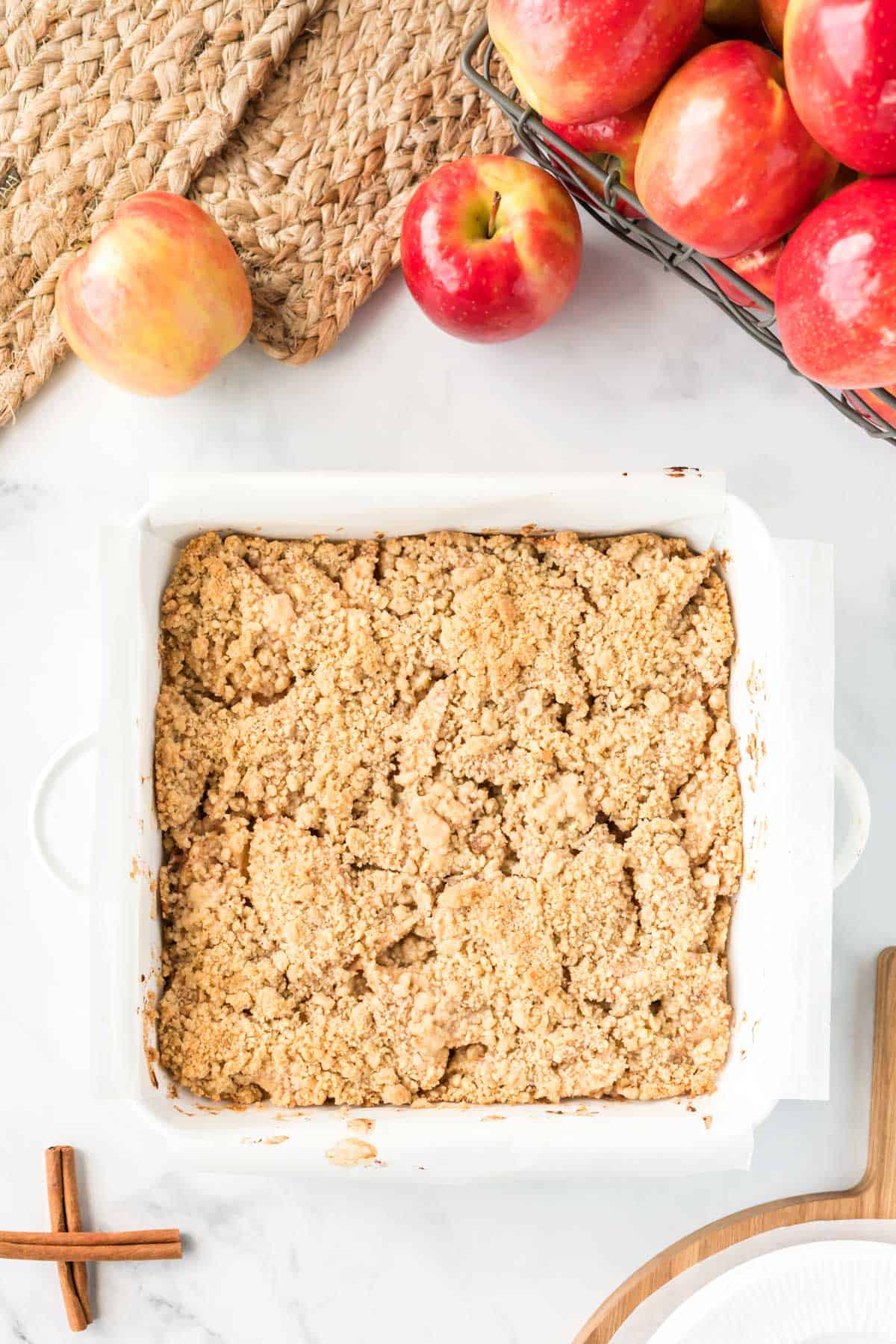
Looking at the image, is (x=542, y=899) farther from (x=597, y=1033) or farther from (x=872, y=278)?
(x=872, y=278)

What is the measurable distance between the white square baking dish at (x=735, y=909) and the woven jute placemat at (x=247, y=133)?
25 centimetres

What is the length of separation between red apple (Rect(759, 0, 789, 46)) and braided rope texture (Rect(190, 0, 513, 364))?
0.32 metres

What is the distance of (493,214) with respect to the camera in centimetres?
104

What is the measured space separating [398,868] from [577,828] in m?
0.17

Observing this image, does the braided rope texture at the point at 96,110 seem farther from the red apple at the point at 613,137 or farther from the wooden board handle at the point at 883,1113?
the wooden board handle at the point at 883,1113

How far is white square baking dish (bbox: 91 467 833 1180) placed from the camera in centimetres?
96

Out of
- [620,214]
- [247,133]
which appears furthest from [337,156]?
[620,214]

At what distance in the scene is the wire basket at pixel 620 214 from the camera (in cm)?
92

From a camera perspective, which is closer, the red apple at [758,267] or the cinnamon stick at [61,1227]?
the red apple at [758,267]

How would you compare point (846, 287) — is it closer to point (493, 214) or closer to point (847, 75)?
point (847, 75)

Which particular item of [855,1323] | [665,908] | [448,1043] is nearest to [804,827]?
[665,908]

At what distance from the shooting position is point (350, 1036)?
102cm

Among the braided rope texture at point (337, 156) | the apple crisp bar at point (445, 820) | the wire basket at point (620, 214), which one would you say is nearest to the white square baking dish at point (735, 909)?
the apple crisp bar at point (445, 820)

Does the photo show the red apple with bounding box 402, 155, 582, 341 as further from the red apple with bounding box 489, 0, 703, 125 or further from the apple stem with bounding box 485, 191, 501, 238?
the red apple with bounding box 489, 0, 703, 125
